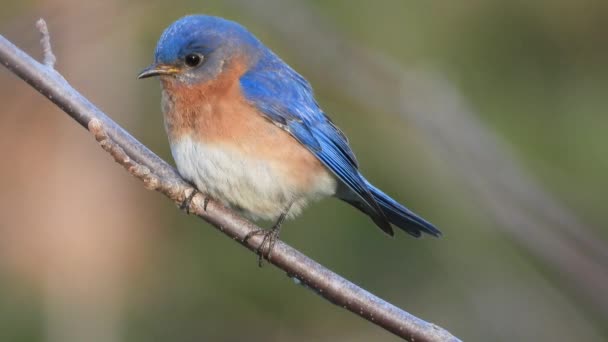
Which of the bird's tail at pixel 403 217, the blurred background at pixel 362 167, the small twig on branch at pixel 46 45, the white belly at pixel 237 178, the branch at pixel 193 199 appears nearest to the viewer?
the branch at pixel 193 199

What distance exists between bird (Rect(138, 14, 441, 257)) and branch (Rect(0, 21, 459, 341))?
0.40 feet

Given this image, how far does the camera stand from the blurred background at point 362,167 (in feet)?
22.2

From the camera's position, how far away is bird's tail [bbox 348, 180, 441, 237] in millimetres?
5141

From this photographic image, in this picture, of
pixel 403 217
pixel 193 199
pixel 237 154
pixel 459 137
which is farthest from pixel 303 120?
pixel 459 137

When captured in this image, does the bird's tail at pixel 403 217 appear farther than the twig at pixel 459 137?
No

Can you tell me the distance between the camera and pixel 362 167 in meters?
7.43


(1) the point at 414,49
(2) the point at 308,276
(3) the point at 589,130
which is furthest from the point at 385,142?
(2) the point at 308,276

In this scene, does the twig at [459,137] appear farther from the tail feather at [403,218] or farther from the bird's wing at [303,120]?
the bird's wing at [303,120]

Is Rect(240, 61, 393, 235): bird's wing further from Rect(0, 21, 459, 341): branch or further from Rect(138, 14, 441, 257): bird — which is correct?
Rect(0, 21, 459, 341): branch

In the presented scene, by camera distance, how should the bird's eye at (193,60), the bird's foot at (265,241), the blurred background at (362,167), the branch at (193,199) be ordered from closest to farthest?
the branch at (193,199) < the bird's foot at (265,241) < the bird's eye at (193,60) < the blurred background at (362,167)

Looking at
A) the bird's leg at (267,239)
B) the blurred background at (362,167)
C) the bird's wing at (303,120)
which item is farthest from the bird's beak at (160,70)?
the blurred background at (362,167)

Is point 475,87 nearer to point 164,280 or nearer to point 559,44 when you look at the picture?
point 559,44

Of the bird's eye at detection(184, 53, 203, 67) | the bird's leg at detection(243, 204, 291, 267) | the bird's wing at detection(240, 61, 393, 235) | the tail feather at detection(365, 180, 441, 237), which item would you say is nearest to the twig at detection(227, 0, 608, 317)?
the tail feather at detection(365, 180, 441, 237)

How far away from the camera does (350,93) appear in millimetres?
6949
